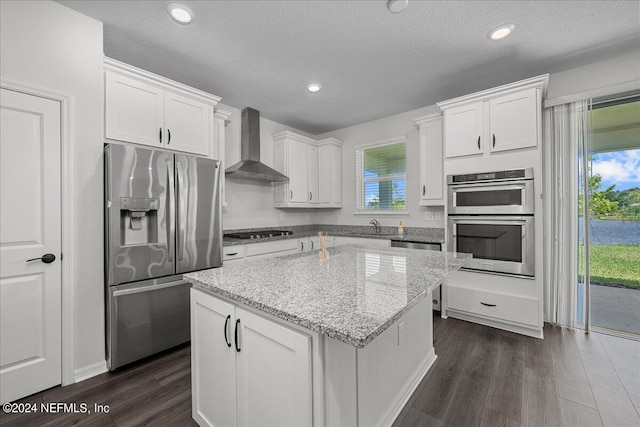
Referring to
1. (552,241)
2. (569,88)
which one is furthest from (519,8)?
(552,241)

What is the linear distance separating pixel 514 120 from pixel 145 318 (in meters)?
Answer: 3.86

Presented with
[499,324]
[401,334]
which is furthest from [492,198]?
[401,334]

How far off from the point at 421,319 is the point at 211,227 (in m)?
2.02

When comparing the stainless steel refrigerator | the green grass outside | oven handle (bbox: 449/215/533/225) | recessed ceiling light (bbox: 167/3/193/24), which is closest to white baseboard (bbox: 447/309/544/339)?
the green grass outside

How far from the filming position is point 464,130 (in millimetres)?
2979

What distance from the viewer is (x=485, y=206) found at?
2.85 metres

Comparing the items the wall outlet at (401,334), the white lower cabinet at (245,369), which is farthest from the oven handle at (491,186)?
the white lower cabinet at (245,369)

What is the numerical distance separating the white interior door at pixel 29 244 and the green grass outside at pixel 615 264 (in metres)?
4.57

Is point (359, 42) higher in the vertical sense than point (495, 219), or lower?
higher

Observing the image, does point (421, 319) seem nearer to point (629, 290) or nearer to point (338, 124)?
point (629, 290)

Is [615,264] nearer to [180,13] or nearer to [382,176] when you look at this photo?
[382,176]

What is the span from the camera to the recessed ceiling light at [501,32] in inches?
84.1

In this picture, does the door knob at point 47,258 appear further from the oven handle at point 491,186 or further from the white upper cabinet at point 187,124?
the oven handle at point 491,186

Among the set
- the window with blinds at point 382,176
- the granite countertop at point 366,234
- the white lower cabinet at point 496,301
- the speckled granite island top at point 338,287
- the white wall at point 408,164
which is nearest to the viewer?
the speckled granite island top at point 338,287
